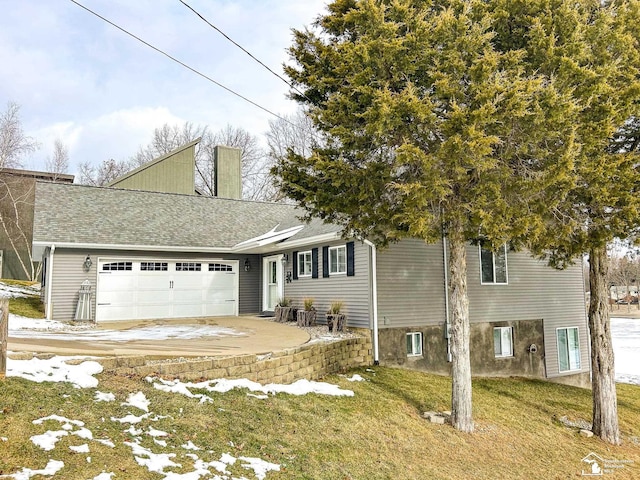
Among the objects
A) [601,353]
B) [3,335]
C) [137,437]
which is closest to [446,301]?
[601,353]

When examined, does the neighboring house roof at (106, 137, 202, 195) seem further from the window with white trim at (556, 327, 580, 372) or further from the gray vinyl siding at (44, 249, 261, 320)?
the window with white trim at (556, 327, 580, 372)

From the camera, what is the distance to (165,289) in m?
13.3

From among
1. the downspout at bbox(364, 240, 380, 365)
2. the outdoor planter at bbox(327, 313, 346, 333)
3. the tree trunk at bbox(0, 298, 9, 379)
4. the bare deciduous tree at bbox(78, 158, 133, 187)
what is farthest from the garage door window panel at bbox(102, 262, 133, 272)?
the bare deciduous tree at bbox(78, 158, 133, 187)

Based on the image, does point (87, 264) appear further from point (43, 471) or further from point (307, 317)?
point (43, 471)

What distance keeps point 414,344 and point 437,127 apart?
6.11m

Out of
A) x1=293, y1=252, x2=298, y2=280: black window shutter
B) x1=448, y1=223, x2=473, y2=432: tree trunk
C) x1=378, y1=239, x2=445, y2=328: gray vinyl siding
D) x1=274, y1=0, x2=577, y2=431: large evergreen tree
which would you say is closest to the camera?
x1=274, y1=0, x2=577, y2=431: large evergreen tree

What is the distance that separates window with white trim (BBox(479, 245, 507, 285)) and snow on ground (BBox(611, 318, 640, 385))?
705cm

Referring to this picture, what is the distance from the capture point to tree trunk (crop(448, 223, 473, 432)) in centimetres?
678

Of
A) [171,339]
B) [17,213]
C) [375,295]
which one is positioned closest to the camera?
[171,339]

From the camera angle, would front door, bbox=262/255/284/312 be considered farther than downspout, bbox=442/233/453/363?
Yes

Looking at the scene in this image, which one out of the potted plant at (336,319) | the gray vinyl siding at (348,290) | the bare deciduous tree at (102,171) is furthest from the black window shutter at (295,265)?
the bare deciduous tree at (102,171)

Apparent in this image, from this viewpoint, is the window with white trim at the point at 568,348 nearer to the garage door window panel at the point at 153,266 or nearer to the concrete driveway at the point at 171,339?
the concrete driveway at the point at 171,339

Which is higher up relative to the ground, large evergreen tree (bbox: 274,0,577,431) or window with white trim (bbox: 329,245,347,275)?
large evergreen tree (bbox: 274,0,577,431)

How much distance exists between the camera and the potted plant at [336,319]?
33.0 ft
